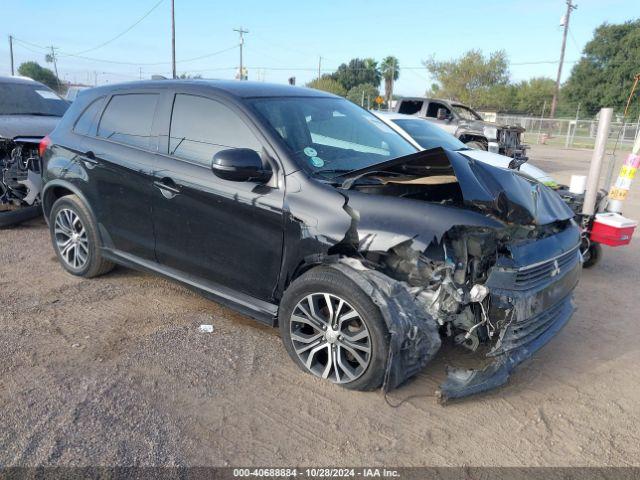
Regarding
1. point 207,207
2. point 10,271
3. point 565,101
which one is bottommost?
point 10,271

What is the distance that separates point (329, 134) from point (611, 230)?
308 cm

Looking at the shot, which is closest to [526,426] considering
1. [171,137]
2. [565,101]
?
[171,137]

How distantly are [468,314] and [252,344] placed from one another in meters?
1.62

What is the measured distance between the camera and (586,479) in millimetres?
2529

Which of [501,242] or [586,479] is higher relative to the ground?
[501,242]

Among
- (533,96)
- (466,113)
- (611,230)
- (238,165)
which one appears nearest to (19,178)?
(238,165)

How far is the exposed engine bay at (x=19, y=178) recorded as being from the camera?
6656mm

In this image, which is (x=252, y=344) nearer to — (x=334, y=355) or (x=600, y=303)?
(x=334, y=355)

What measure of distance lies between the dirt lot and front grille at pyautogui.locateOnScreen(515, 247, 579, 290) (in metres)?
0.76

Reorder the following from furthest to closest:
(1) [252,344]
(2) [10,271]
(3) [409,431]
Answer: (2) [10,271]
(1) [252,344]
(3) [409,431]

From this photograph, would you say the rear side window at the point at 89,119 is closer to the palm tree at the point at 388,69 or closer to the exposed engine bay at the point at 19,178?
the exposed engine bay at the point at 19,178

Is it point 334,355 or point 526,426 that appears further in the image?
point 334,355

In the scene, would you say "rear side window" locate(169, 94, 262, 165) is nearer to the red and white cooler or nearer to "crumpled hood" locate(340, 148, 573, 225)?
"crumpled hood" locate(340, 148, 573, 225)

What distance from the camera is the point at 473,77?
5134cm
